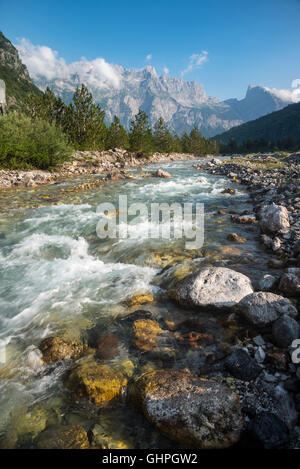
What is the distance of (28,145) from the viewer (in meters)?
21.6

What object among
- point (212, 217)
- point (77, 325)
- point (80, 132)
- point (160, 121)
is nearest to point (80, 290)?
point (77, 325)

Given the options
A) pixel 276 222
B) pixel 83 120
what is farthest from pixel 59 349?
pixel 83 120

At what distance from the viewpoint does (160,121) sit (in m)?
71.7

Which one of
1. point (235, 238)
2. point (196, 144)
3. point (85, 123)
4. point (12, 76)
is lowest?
point (235, 238)

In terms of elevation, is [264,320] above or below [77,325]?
above

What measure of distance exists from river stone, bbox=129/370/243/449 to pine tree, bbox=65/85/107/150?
46.9 m

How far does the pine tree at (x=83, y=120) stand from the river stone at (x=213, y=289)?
44.8m

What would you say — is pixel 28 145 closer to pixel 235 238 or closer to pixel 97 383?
pixel 235 238

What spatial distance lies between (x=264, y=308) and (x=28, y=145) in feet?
80.0

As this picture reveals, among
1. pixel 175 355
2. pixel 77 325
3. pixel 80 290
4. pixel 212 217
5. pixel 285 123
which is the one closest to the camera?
pixel 175 355

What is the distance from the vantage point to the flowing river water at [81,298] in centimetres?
291

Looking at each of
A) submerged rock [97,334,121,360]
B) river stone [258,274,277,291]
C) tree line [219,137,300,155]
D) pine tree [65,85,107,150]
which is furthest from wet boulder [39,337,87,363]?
tree line [219,137,300,155]
